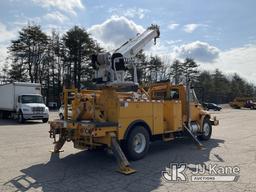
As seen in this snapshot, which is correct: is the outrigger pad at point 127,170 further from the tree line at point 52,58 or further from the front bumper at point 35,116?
the tree line at point 52,58

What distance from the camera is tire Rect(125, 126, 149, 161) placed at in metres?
8.20

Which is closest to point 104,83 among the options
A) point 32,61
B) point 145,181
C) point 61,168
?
point 61,168

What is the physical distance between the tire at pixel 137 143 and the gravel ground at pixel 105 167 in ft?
0.90

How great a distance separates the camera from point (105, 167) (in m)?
7.70

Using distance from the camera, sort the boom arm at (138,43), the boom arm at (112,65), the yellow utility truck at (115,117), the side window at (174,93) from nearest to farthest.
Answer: the yellow utility truck at (115,117)
the boom arm at (112,65)
the boom arm at (138,43)
the side window at (174,93)

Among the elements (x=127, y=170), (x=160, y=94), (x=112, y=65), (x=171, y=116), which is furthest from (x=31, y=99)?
(x=127, y=170)

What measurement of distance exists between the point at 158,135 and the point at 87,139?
9.84 feet

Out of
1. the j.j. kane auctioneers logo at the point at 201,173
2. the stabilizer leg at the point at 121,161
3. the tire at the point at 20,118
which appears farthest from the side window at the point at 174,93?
the tire at the point at 20,118

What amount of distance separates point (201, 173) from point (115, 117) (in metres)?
2.64

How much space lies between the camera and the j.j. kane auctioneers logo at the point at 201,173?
6.59m

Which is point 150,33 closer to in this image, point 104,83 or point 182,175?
point 104,83

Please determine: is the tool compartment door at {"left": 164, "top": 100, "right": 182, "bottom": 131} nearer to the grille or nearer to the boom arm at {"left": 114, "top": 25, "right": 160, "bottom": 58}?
the boom arm at {"left": 114, "top": 25, "right": 160, "bottom": 58}

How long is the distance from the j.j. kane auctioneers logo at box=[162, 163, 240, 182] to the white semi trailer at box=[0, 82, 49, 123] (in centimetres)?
1607

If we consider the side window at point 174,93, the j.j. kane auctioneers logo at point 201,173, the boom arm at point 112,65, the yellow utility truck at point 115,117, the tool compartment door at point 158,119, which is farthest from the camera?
the side window at point 174,93
